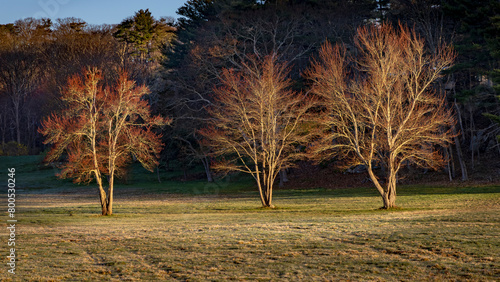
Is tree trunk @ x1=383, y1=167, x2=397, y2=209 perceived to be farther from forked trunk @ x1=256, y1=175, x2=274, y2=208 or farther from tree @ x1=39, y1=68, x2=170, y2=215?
tree @ x1=39, y1=68, x2=170, y2=215

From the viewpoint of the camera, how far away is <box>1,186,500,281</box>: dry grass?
1173 cm

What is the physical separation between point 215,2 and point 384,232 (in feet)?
174

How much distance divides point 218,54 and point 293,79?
26.9 feet

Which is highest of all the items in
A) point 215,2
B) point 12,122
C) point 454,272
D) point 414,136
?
point 215,2

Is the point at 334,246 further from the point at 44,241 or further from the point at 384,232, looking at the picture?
the point at 44,241

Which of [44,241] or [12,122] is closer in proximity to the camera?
[44,241]

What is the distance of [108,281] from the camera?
1105 centimetres

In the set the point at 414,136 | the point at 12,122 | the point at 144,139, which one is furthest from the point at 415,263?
the point at 12,122

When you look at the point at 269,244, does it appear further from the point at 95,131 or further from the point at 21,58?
the point at 21,58

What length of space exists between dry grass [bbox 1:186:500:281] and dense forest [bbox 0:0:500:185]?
13.2 m

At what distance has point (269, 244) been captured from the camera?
52.7 ft

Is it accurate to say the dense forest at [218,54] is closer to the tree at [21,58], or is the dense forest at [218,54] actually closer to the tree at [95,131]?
the tree at [21,58]

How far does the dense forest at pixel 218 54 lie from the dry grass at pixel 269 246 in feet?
43.4

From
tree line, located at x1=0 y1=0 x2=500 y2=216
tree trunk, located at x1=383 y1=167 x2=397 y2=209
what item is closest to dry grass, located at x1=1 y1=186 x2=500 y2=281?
tree trunk, located at x1=383 y1=167 x2=397 y2=209
